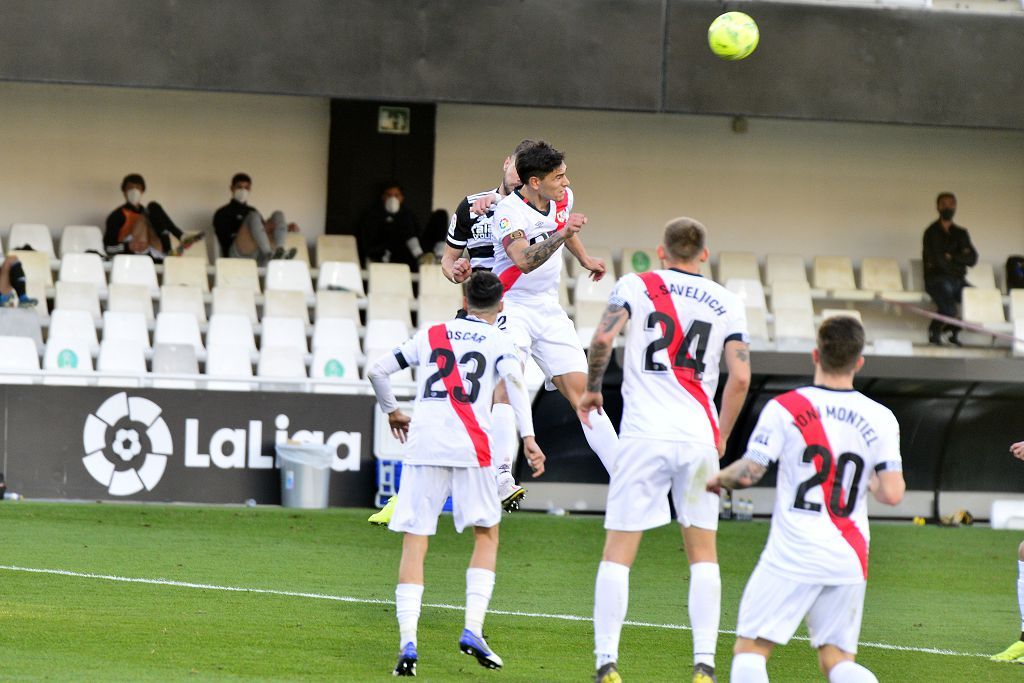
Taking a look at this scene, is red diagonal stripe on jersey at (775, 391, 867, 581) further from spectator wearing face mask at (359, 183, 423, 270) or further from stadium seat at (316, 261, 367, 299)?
spectator wearing face mask at (359, 183, 423, 270)

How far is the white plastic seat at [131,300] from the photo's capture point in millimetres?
17000

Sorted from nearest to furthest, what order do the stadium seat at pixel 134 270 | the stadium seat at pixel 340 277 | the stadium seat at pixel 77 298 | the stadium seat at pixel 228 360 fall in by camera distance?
1. the stadium seat at pixel 228 360
2. the stadium seat at pixel 77 298
3. the stadium seat at pixel 134 270
4. the stadium seat at pixel 340 277

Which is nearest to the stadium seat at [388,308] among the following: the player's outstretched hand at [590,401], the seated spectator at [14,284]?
the seated spectator at [14,284]

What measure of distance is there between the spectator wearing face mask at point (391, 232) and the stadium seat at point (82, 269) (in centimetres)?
331

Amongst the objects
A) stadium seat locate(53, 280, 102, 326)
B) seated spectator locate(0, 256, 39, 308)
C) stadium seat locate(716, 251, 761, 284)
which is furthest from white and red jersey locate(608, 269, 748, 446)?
stadium seat locate(716, 251, 761, 284)

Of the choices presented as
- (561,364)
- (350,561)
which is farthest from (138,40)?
(561,364)

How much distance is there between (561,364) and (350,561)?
2695 millimetres

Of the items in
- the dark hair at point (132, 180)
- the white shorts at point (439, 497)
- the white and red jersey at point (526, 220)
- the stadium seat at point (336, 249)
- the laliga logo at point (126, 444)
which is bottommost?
the laliga logo at point (126, 444)

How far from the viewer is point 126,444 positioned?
14.4 m

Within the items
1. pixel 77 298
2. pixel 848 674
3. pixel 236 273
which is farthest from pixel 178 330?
pixel 848 674

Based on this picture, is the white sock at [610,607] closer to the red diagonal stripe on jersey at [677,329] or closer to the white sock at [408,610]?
the red diagonal stripe on jersey at [677,329]

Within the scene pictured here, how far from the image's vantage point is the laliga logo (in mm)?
14320

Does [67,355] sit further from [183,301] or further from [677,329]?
[677,329]

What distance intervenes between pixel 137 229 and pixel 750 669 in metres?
14.3
